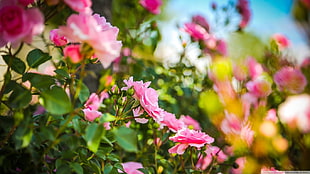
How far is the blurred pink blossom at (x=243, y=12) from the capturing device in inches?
66.9

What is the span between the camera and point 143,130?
3.52 feet

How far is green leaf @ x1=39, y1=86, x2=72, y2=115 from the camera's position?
52 centimetres

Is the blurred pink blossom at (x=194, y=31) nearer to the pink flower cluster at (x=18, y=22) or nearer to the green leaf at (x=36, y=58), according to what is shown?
the green leaf at (x=36, y=58)

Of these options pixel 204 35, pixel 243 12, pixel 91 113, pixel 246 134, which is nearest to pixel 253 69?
pixel 243 12

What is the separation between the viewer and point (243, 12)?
171 centimetres

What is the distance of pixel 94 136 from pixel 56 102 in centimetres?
9

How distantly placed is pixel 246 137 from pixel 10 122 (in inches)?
24.8

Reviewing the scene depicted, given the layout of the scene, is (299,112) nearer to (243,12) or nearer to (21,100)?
(21,100)

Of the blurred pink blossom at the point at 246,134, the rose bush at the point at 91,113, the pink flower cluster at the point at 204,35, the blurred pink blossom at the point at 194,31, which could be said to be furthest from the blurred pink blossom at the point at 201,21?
the blurred pink blossom at the point at 246,134

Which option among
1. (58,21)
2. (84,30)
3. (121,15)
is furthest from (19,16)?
(121,15)

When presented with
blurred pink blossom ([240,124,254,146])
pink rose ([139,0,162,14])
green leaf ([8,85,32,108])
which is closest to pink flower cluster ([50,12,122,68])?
green leaf ([8,85,32,108])

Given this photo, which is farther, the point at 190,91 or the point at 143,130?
the point at 190,91

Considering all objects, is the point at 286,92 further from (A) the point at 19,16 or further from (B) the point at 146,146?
(A) the point at 19,16

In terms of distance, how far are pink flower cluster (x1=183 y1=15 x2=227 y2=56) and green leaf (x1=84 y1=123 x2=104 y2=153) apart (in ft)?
2.84
